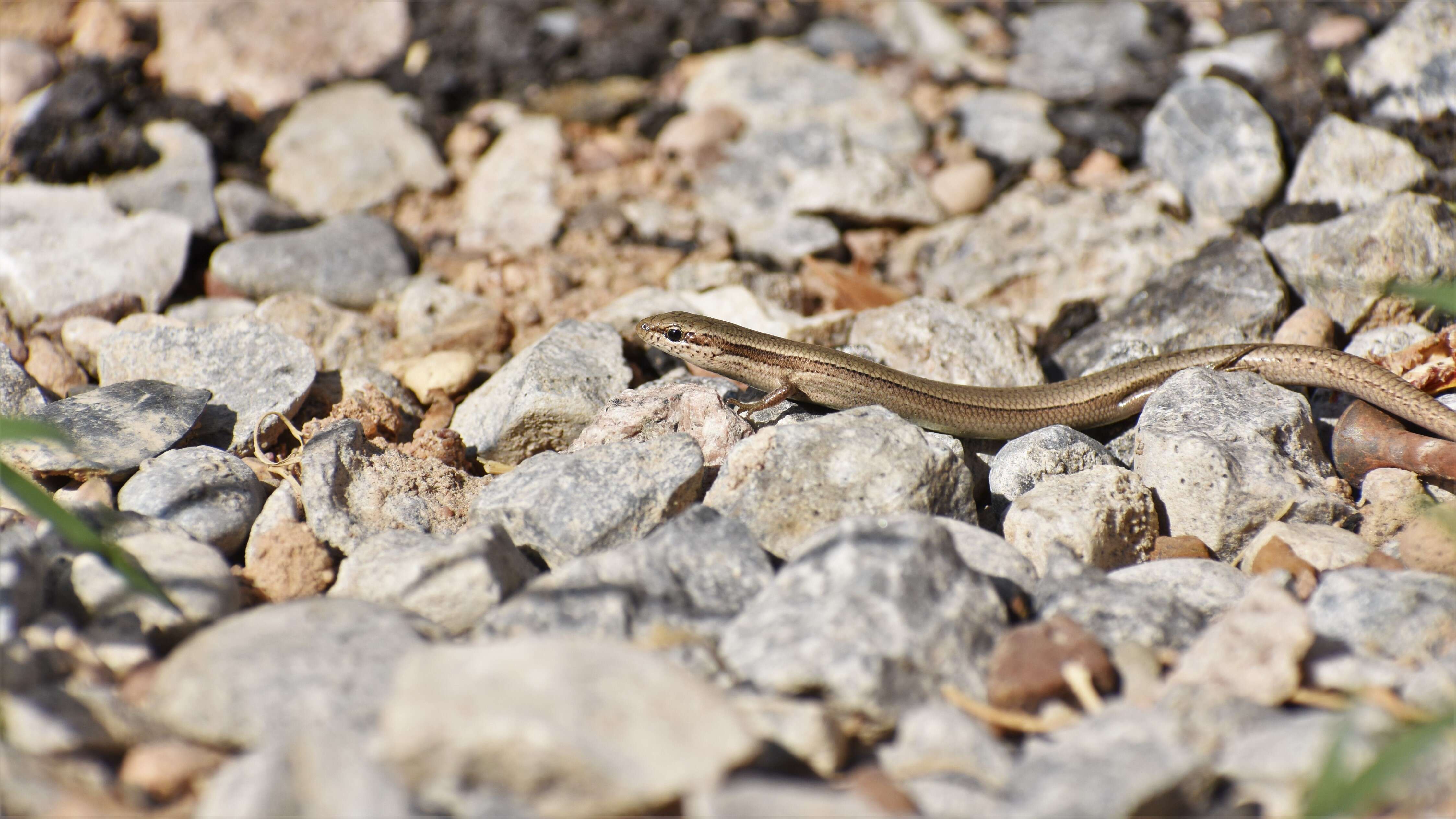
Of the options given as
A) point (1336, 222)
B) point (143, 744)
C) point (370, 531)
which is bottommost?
point (370, 531)

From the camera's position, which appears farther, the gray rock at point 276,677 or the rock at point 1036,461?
the rock at point 1036,461

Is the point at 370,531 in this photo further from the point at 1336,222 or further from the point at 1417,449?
the point at 1336,222

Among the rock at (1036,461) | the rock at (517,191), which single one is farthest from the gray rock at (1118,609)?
the rock at (517,191)

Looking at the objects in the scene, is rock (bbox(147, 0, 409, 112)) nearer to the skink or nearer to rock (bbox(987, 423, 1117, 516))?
the skink

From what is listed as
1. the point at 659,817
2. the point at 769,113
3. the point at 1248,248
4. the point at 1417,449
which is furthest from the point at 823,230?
the point at 659,817

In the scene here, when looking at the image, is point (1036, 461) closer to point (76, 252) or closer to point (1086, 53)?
point (1086, 53)

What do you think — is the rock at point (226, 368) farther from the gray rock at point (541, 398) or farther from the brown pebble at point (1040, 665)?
the brown pebble at point (1040, 665)
